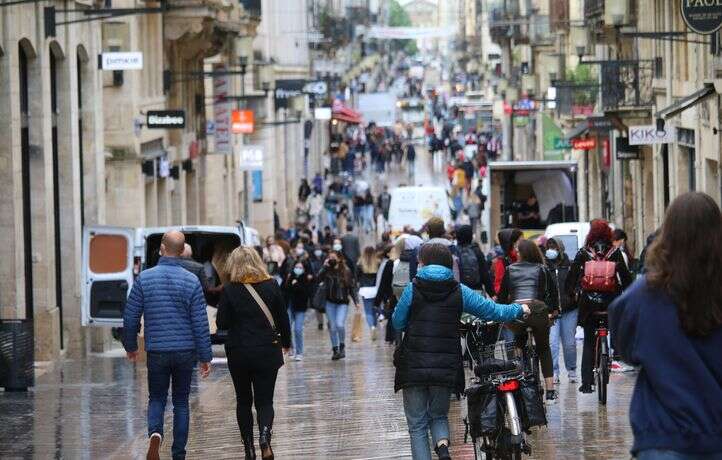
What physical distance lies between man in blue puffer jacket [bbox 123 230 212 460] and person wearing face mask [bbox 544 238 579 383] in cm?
479

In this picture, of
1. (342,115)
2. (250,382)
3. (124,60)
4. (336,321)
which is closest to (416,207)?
(124,60)

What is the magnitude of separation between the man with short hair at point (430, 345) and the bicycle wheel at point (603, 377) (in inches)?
187

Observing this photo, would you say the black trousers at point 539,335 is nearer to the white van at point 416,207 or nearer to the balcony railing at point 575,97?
the white van at point 416,207

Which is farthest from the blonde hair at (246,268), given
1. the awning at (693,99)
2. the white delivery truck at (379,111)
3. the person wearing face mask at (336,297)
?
the white delivery truck at (379,111)

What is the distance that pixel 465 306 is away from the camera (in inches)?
439

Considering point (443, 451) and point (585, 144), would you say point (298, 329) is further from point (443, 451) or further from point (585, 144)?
point (585, 144)

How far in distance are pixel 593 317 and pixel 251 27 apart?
119 ft

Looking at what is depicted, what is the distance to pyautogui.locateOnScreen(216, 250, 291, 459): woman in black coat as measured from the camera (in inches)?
493

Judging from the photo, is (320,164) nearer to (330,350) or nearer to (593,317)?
(330,350)

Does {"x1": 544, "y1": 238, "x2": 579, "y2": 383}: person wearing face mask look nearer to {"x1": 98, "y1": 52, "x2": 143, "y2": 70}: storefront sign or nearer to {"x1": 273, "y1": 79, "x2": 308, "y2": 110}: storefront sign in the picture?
{"x1": 98, "y1": 52, "x2": 143, "y2": 70}: storefront sign

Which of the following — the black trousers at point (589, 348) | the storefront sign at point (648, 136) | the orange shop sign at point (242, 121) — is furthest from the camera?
the orange shop sign at point (242, 121)

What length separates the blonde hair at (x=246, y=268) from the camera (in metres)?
12.6

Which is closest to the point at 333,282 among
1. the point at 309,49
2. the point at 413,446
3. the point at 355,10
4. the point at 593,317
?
the point at 593,317

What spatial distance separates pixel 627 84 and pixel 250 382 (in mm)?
26009
